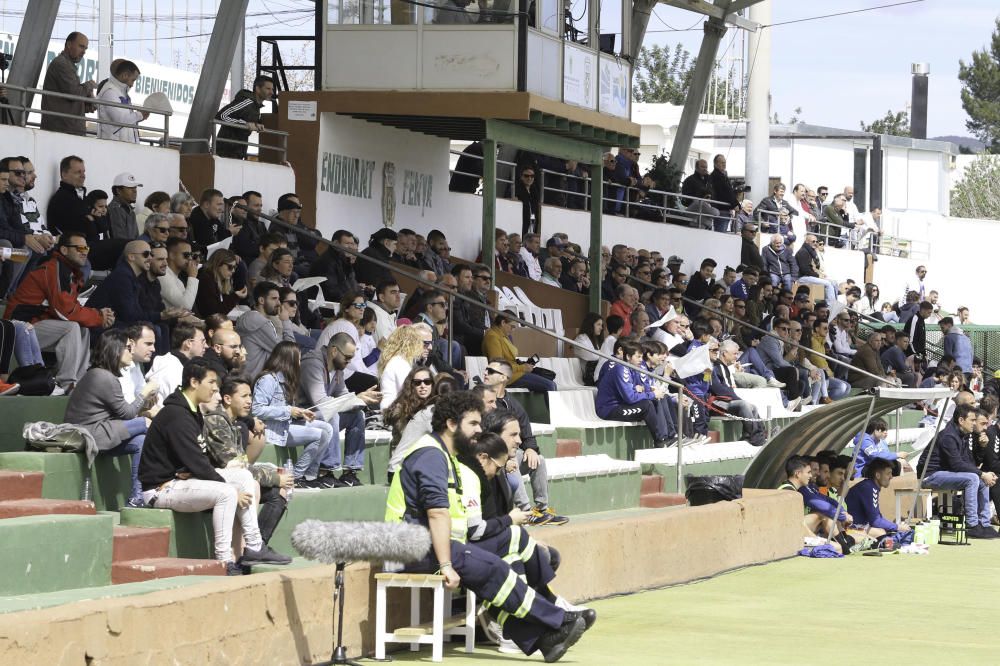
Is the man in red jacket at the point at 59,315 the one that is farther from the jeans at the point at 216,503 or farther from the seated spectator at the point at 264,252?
the seated spectator at the point at 264,252

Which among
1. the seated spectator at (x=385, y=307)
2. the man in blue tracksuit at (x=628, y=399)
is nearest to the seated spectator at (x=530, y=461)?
the seated spectator at (x=385, y=307)

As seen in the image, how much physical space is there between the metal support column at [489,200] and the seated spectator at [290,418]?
8.41 meters

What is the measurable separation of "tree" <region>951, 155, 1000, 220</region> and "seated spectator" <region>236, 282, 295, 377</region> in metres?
65.4

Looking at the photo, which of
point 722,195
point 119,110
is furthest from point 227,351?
point 722,195

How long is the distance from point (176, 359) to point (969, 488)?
10765 mm

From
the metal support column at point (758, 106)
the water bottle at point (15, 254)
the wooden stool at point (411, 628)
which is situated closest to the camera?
the wooden stool at point (411, 628)

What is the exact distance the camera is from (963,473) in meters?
19.5

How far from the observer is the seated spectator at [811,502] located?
52.9 ft

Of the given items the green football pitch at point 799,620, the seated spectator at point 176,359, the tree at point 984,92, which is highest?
the tree at point 984,92

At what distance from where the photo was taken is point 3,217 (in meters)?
13.7

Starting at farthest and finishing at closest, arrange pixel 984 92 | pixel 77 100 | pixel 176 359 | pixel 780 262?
1. pixel 984 92
2. pixel 780 262
3. pixel 77 100
4. pixel 176 359

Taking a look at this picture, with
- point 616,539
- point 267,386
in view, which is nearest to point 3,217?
point 267,386

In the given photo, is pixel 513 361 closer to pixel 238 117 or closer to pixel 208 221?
pixel 208 221

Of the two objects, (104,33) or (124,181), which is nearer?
(124,181)
